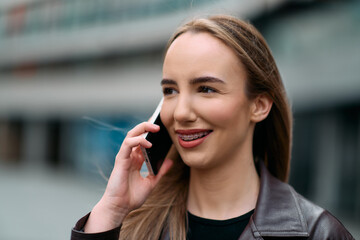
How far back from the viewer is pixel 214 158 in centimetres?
247

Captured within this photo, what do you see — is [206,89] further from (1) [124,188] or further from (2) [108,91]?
(2) [108,91]

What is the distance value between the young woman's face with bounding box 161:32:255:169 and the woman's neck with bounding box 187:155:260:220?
0.11 meters

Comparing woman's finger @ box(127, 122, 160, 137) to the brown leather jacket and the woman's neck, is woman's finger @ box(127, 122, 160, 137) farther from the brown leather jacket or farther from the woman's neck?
the brown leather jacket

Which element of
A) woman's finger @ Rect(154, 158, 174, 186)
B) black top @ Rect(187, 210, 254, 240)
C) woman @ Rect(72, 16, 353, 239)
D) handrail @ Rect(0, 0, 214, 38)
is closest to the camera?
woman @ Rect(72, 16, 353, 239)

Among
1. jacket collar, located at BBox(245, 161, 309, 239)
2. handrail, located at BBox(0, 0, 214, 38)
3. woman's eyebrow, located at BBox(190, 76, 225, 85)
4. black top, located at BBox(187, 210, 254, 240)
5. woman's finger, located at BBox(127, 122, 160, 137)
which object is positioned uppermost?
handrail, located at BBox(0, 0, 214, 38)

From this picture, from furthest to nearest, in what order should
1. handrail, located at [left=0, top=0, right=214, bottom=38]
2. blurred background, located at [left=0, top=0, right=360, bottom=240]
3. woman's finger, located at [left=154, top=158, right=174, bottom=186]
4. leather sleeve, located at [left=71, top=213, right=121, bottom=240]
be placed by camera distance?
handrail, located at [left=0, top=0, right=214, bottom=38]
blurred background, located at [left=0, top=0, right=360, bottom=240]
woman's finger, located at [left=154, top=158, right=174, bottom=186]
leather sleeve, located at [left=71, top=213, right=121, bottom=240]

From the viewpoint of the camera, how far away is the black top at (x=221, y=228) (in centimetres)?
250

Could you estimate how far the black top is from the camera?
2.50m

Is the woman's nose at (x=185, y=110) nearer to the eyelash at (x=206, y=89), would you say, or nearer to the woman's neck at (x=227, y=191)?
the eyelash at (x=206, y=89)

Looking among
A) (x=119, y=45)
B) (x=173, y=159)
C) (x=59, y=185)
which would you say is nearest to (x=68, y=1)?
(x=119, y=45)

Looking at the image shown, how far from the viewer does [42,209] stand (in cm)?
1328

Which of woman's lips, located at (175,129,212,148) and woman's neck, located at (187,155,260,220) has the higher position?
woman's lips, located at (175,129,212,148)

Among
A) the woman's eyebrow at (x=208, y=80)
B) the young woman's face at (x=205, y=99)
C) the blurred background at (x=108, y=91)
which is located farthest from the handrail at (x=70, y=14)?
the woman's eyebrow at (x=208, y=80)

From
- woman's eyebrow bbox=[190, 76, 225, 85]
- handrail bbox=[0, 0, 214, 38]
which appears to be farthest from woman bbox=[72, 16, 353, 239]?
handrail bbox=[0, 0, 214, 38]
